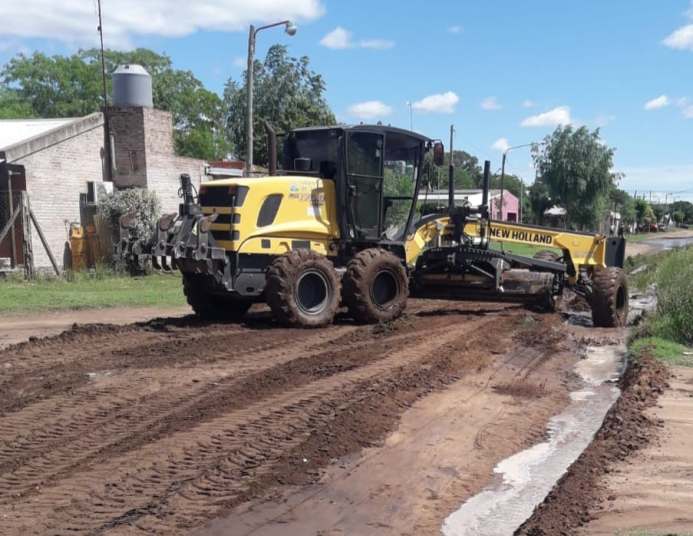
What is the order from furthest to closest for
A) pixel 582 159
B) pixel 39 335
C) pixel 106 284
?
pixel 582 159, pixel 106 284, pixel 39 335

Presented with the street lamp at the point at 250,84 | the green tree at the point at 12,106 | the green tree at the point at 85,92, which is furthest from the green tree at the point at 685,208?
the street lamp at the point at 250,84

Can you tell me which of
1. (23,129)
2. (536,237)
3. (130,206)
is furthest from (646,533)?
(23,129)

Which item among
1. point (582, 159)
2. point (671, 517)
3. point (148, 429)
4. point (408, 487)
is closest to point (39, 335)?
point (148, 429)

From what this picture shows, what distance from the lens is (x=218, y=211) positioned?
466 inches

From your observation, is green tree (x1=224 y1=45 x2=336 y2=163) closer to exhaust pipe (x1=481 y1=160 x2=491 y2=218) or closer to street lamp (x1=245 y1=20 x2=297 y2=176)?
street lamp (x1=245 y1=20 x2=297 y2=176)

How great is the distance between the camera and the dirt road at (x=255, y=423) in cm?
514

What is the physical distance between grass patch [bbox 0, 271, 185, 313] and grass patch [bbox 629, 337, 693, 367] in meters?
9.69

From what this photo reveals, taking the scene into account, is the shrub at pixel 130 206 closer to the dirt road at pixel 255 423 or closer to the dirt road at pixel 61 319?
the dirt road at pixel 61 319

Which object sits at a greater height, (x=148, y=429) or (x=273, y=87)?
(x=273, y=87)

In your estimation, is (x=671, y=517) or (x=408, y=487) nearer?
(x=671, y=517)

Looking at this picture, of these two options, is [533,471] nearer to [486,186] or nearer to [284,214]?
[284,214]

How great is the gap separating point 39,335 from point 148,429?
6838mm

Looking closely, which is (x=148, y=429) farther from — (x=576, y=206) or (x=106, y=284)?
(x=576, y=206)

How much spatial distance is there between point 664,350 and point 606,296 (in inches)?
115
